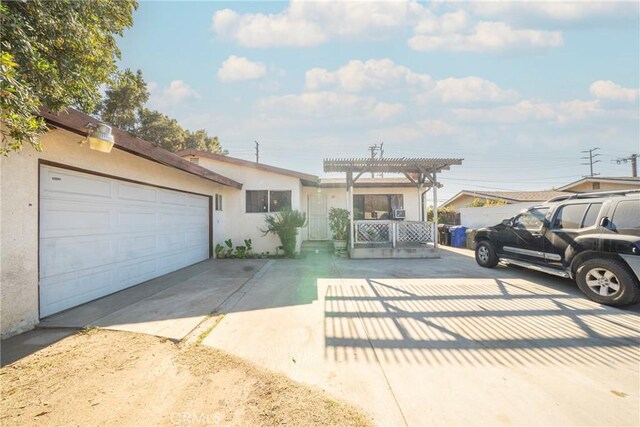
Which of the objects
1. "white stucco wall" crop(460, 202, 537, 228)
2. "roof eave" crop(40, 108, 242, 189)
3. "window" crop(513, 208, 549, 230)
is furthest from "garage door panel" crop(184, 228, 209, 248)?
"white stucco wall" crop(460, 202, 537, 228)

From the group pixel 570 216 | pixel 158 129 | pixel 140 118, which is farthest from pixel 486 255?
pixel 140 118

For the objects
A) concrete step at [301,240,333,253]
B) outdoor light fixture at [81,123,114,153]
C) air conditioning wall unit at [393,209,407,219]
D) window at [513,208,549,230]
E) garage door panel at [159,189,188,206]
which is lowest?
concrete step at [301,240,333,253]

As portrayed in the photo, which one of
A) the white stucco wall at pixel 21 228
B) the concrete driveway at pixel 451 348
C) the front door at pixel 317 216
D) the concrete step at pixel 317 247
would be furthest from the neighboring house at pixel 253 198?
the white stucco wall at pixel 21 228

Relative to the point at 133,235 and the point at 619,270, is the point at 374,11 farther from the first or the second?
the point at 133,235

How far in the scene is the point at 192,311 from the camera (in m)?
4.28

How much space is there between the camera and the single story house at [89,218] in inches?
133

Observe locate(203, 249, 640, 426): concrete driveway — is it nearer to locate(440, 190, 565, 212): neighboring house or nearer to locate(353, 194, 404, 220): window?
locate(353, 194, 404, 220): window

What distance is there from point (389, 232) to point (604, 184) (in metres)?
13.2

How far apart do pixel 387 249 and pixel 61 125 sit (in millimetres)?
8929

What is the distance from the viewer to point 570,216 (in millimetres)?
5359

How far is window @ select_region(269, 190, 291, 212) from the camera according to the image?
10289mm

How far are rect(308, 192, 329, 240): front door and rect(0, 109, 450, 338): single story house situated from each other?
3.61 metres

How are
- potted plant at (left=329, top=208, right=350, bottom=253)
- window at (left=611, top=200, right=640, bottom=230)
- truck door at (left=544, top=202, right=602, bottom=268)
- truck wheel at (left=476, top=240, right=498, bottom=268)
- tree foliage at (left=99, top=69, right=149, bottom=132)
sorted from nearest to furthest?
window at (left=611, top=200, right=640, bottom=230), truck door at (left=544, top=202, right=602, bottom=268), truck wheel at (left=476, top=240, right=498, bottom=268), potted plant at (left=329, top=208, right=350, bottom=253), tree foliage at (left=99, top=69, right=149, bottom=132)

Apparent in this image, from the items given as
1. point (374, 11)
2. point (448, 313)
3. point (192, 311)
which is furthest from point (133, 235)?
point (374, 11)
